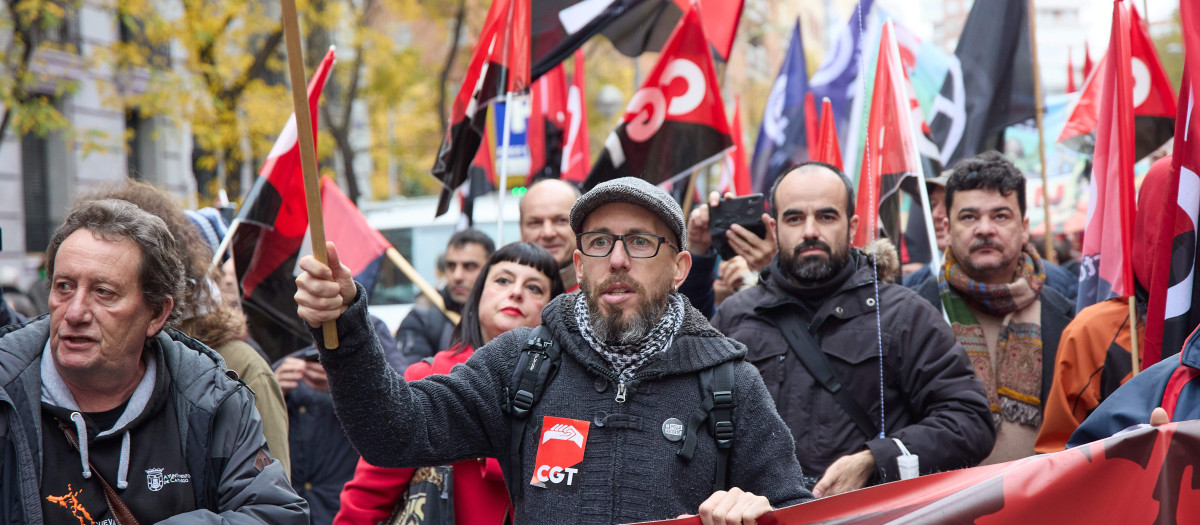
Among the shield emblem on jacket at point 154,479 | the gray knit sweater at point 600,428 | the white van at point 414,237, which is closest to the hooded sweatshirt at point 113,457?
the shield emblem on jacket at point 154,479

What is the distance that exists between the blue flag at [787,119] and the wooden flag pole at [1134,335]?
531 cm

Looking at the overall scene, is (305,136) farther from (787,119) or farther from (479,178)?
(787,119)

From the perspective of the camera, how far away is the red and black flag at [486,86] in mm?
5438

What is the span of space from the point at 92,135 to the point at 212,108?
4.70ft

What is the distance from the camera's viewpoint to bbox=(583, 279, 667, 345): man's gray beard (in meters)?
2.55

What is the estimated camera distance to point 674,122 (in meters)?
5.38

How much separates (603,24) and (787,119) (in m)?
3.42

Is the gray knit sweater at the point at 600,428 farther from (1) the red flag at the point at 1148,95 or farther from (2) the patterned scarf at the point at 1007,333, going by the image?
(1) the red flag at the point at 1148,95

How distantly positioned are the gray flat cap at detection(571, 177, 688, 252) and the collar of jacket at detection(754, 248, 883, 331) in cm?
103

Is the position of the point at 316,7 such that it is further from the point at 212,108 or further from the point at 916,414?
the point at 916,414

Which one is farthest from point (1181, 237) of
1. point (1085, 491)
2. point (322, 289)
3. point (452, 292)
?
point (452, 292)

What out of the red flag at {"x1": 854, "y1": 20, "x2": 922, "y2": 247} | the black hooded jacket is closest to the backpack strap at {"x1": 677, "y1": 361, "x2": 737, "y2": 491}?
the black hooded jacket

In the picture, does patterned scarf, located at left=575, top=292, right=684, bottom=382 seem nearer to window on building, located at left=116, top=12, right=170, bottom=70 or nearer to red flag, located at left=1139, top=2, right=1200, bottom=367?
red flag, located at left=1139, top=2, right=1200, bottom=367

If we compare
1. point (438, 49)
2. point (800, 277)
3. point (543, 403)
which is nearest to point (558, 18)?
point (800, 277)
